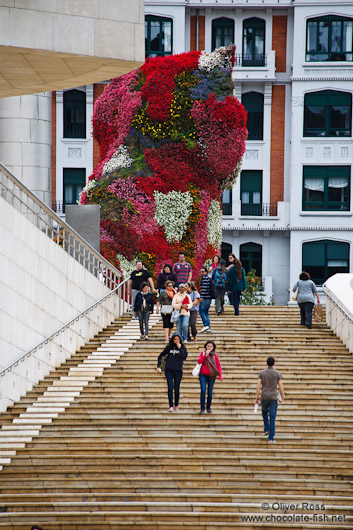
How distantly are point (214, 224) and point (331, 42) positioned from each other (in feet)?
68.1

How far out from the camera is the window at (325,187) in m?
47.9

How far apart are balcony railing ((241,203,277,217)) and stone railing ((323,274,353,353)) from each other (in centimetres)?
2284

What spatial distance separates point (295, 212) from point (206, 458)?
32.3 m

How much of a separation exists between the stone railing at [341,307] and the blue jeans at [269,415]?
5.21 meters

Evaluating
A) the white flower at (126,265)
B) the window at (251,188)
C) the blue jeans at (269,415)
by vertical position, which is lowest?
the blue jeans at (269,415)

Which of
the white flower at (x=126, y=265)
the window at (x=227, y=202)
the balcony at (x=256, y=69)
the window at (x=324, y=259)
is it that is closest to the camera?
the white flower at (x=126, y=265)

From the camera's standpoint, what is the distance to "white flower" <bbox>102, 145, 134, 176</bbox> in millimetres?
30188

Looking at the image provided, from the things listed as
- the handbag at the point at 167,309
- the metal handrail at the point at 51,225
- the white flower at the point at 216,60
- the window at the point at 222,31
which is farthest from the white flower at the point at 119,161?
the window at the point at 222,31

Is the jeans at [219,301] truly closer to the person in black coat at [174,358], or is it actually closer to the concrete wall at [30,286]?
the concrete wall at [30,286]

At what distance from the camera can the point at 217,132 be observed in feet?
98.4

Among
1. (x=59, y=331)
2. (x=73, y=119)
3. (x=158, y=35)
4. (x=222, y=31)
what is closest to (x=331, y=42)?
(x=222, y=31)

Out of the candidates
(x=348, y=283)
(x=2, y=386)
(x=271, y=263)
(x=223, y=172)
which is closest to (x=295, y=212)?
(x=271, y=263)

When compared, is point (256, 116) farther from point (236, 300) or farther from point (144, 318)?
point (144, 318)

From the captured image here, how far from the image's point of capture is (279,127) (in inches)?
1929
